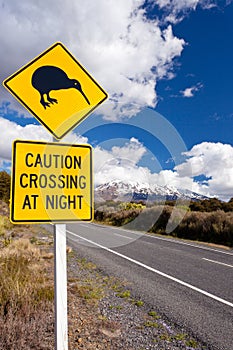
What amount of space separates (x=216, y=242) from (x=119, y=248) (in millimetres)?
6902

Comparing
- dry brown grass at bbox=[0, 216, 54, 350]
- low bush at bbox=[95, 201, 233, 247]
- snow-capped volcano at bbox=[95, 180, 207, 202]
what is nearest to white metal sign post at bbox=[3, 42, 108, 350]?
dry brown grass at bbox=[0, 216, 54, 350]

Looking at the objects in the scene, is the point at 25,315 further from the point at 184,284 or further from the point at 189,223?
the point at 189,223

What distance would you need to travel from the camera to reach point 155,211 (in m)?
25.2

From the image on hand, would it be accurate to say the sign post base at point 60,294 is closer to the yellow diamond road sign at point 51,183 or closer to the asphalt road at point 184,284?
the yellow diamond road sign at point 51,183

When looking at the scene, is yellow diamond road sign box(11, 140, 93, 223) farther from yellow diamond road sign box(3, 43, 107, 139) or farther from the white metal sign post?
yellow diamond road sign box(3, 43, 107, 139)

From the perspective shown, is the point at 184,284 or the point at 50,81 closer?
the point at 50,81

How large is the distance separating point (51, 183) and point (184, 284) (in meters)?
5.15

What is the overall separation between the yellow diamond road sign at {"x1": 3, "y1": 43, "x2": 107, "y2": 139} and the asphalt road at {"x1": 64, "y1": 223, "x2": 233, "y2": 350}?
331 cm

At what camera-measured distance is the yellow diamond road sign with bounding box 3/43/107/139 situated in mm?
2438

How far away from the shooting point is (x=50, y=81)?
8.23 feet

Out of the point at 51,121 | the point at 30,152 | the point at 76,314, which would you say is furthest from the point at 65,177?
the point at 76,314

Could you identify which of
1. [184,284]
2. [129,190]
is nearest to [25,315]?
[184,284]

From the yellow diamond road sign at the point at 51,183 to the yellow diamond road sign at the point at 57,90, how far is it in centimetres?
23

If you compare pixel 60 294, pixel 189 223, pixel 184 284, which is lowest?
pixel 184 284
